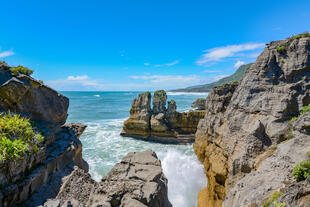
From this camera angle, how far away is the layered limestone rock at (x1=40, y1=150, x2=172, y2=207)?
5738 millimetres

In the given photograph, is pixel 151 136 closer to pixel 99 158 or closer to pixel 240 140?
pixel 99 158

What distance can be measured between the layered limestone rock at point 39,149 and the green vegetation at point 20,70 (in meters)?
0.22

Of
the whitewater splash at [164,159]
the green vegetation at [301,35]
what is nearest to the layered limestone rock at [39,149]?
the whitewater splash at [164,159]

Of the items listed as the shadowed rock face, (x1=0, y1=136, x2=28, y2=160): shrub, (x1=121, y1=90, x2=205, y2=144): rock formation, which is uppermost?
the shadowed rock face

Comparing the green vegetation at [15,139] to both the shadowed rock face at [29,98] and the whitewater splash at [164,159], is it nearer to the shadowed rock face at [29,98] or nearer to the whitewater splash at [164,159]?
the shadowed rock face at [29,98]

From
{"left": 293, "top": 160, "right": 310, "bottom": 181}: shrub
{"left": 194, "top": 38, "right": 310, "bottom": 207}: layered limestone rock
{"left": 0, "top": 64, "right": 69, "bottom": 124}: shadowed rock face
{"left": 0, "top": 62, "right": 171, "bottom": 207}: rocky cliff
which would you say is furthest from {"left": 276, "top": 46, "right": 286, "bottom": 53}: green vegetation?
{"left": 0, "top": 64, "right": 69, "bottom": 124}: shadowed rock face

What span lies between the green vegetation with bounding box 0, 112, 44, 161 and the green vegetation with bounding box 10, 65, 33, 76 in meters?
3.86

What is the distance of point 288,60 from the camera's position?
30.8 ft

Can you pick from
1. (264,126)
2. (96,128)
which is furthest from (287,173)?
(96,128)

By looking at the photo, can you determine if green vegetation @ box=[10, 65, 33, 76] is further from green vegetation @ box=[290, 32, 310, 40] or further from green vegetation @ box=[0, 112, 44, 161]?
green vegetation @ box=[290, 32, 310, 40]

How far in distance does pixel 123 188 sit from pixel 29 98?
8820 mm

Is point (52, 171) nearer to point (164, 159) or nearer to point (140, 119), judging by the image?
point (164, 159)

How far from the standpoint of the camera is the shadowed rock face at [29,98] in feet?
30.3

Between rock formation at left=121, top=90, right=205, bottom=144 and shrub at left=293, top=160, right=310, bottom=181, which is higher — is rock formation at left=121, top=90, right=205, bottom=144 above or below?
below
